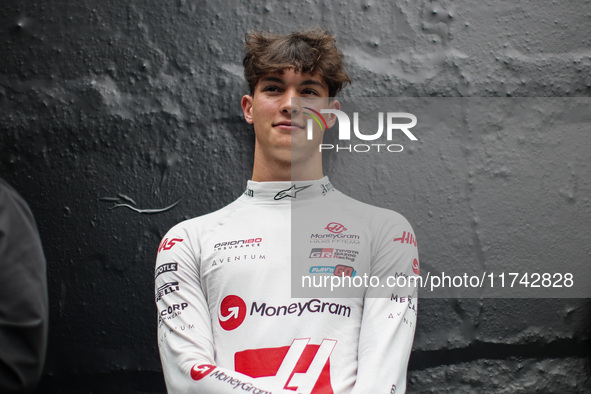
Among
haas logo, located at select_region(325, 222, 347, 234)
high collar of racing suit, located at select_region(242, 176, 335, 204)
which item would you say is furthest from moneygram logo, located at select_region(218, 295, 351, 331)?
high collar of racing suit, located at select_region(242, 176, 335, 204)

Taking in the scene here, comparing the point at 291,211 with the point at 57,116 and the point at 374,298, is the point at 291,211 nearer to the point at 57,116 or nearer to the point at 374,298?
the point at 374,298

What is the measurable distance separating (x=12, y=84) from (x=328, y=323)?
138cm

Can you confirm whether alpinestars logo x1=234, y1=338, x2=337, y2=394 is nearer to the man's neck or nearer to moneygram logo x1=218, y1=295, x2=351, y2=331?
moneygram logo x1=218, y1=295, x2=351, y2=331

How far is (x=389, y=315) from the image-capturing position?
1521mm

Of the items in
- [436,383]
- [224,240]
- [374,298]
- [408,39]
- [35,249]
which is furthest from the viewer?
[408,39]

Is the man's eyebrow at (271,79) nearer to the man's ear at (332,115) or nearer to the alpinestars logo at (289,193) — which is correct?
the man's ear at (332,115)

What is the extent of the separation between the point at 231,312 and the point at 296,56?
75cm

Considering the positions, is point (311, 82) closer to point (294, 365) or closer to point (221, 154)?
point (221, 154)

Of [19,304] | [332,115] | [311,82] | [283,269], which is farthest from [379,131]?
[19,304]

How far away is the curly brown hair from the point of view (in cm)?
179

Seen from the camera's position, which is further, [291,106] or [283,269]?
[291,106]

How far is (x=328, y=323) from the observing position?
1.57 meters

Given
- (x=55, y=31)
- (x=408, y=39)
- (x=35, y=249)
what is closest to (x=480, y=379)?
(x=408, y=39)

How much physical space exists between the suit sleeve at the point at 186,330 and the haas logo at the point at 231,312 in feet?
0.13
